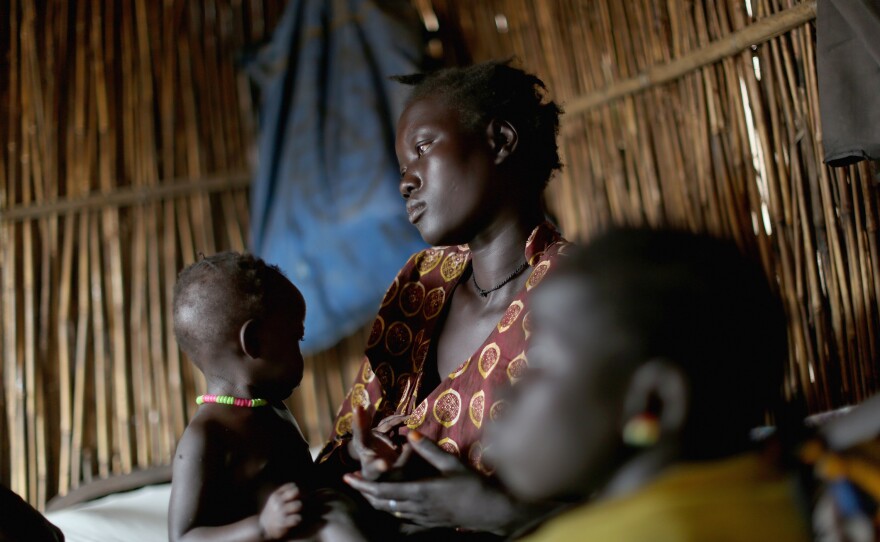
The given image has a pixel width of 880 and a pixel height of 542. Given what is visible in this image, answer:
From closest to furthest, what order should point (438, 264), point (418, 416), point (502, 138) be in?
point (418, 416) < point (502, 138) < point (438, 264)

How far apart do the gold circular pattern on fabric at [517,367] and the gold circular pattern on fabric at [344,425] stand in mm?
508

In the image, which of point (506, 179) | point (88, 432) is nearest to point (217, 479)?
point (506, 179)

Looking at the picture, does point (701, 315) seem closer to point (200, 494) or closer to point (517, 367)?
point (517, 367)

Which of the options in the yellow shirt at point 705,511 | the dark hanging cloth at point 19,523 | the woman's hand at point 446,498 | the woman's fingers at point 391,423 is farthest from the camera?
the woman's fingers at point 391,423

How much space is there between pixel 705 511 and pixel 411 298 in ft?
3.40

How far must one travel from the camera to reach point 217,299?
1.37m

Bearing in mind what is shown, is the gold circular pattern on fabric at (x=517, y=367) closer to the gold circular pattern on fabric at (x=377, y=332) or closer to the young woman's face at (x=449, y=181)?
the young woman's face at (x=449, y=181)

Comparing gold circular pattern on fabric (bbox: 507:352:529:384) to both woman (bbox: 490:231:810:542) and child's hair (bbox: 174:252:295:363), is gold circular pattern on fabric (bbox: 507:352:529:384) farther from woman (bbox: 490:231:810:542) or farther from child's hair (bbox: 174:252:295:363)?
child's hair (bbox: 174:252:295:363)

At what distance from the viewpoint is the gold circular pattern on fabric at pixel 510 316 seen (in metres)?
1.25

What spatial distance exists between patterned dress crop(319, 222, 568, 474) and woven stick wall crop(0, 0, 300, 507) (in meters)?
1.47

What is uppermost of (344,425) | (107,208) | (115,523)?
(107,208)

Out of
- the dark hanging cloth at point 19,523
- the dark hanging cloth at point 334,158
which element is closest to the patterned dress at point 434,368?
the dark hanging cloth at point 19,523

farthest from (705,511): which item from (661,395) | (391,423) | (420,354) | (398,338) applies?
(398,338)

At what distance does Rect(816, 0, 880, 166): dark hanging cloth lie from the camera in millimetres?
1322
